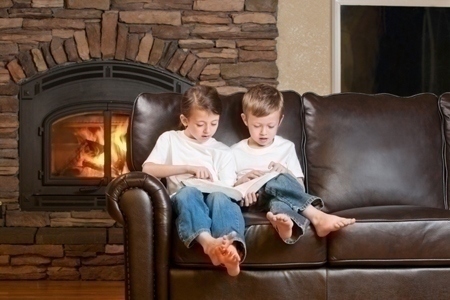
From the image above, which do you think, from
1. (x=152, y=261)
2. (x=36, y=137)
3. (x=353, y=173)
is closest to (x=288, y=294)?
(x=152, y=261)

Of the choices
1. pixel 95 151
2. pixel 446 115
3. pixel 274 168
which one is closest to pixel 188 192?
pixel 274 168

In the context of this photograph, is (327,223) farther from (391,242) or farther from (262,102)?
(262,102)

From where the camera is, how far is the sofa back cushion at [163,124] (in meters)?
3.29

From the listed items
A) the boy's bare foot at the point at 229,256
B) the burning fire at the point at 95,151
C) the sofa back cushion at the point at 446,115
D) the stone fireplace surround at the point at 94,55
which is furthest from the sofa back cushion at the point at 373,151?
the burning fire at the point at 95,151

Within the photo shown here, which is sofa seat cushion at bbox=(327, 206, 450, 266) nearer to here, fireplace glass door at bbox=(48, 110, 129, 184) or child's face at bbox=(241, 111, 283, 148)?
child's face at bbox=(241, 111, 283, 148)

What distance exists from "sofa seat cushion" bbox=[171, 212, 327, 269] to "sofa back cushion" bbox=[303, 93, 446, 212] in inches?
22.9

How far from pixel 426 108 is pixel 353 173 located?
0.48 m

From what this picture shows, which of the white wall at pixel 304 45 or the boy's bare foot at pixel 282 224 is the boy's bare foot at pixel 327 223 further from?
the white wall at pixel 304 45

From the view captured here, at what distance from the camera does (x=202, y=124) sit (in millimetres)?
3090

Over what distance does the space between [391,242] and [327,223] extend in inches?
10.1

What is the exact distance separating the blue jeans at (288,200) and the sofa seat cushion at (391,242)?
0.46 ft

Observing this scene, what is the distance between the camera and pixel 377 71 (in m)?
4.77

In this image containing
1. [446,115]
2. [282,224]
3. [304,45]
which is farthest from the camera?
[304,45]

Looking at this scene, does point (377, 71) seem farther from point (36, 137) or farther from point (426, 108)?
point (36, 137)
